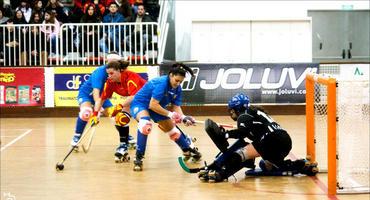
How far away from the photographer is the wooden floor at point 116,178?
26.6 ft

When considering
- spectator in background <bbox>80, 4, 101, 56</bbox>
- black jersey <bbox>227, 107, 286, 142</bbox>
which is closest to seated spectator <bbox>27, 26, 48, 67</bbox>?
spectator in background <bbox>80, 4, 101, 56</bbox>

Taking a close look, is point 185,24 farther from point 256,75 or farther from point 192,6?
point 256,75

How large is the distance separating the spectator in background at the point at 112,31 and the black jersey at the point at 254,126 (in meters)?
9.01

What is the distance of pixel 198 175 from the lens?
891 centimetres

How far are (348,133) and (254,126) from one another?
147cm

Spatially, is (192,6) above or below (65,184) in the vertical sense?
above

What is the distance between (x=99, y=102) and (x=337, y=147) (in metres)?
4.04

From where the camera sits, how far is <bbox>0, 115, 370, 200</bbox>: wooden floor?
8109 mm

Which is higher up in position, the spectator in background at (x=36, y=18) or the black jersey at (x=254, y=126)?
the spectator in background at (x=36, y=18)

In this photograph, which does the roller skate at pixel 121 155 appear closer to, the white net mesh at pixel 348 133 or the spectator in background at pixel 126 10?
the white net mesh at pixel 348 133

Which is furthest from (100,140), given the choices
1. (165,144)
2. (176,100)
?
(176,100)

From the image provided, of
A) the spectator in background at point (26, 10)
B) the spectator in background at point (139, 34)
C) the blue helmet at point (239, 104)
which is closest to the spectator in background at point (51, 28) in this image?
the spectator in background at point (26, 10)

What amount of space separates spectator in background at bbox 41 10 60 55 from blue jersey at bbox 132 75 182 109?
25.8 feet

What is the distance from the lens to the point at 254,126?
8633 millimetres
